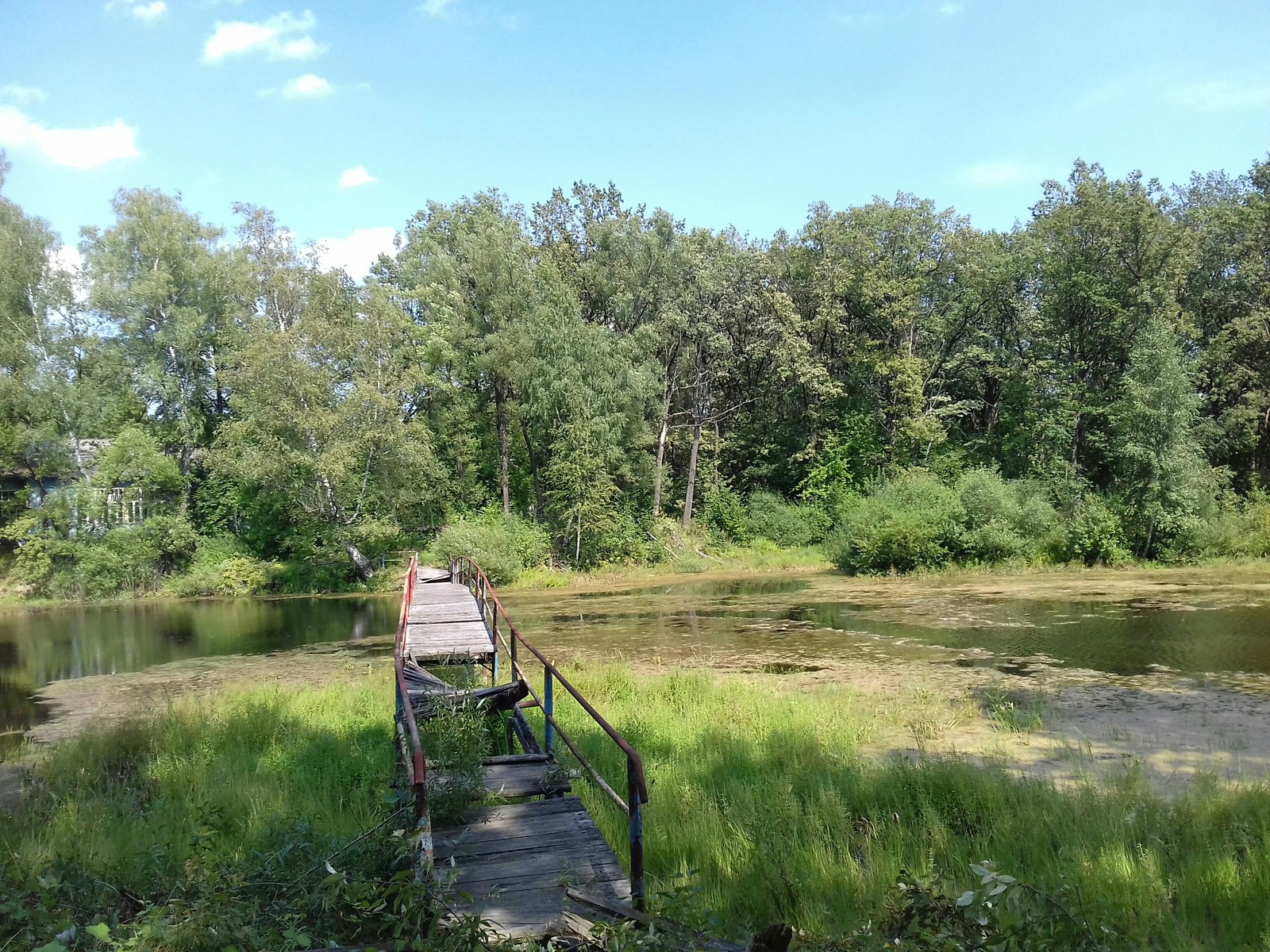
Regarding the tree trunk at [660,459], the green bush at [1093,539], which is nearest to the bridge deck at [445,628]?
the tree trunk at [660,459]

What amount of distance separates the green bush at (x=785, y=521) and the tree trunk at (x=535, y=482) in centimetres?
887

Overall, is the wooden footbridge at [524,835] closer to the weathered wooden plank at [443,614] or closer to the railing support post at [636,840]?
the railing support post at [636,840]

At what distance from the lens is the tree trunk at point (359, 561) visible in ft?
96.7

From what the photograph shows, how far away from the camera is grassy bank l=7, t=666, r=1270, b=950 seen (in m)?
4.12

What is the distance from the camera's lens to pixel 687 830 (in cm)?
620

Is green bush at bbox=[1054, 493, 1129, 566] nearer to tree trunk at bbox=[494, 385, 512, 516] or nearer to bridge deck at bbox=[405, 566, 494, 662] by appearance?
bridge deck at bbox=[405, 566, 494, 662]

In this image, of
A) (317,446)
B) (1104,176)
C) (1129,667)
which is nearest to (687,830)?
(1129,667)

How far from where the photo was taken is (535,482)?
3484cm

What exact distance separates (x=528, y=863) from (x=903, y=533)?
2270 cm

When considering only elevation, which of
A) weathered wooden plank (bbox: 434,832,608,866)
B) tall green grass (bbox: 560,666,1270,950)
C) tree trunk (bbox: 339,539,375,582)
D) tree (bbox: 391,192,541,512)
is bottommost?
tree trunk (bbox: 339,539,375,582)

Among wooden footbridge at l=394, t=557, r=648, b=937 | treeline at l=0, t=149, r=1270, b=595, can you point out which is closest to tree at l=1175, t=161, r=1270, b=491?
treeline at l=0, t=149, r=1270, b=595

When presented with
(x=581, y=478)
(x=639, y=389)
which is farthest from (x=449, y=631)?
(x=639, y=389)

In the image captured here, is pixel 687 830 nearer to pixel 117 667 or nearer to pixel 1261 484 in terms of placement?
pixel 117 667

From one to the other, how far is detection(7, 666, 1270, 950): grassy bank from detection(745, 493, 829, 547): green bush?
23.9 metres
